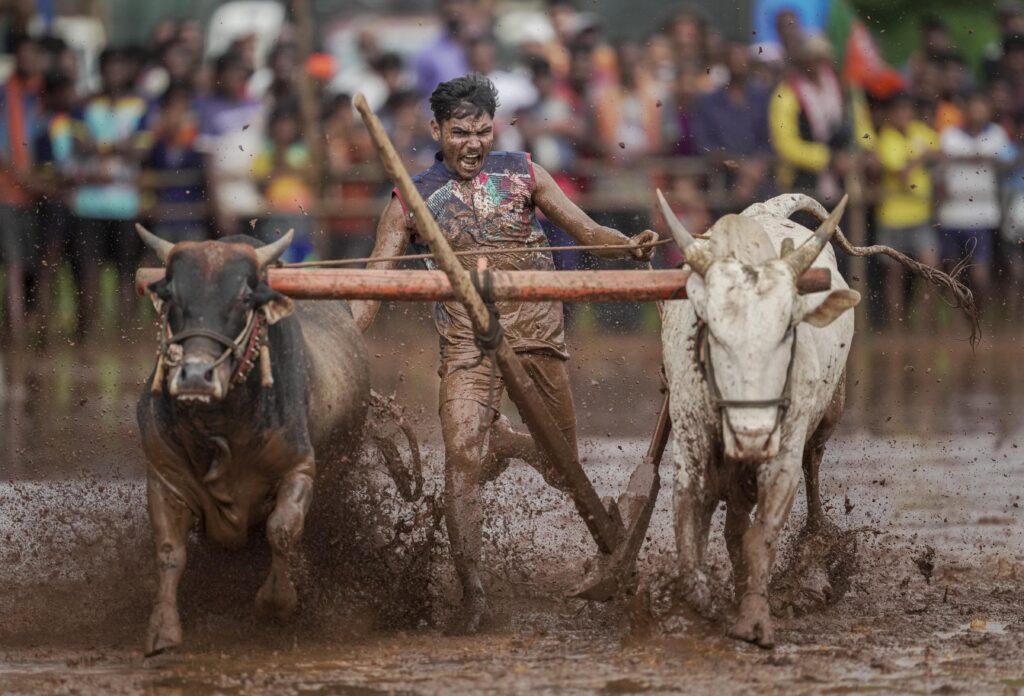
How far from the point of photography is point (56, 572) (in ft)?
23.4

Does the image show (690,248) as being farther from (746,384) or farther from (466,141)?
(466,141)

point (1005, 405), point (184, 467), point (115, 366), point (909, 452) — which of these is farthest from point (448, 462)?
point (115, 366)

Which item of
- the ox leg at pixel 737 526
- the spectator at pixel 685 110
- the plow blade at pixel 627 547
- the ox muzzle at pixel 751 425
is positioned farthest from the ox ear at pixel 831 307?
the spectator at pixel 685 110

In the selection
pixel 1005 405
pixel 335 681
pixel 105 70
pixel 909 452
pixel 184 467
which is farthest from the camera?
pixel 105 70

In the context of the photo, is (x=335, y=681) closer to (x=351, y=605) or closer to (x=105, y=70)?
(x=351, y=605)

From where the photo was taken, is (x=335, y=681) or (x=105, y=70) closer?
(x=335, y=681)

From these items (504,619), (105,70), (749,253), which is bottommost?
(504,619)

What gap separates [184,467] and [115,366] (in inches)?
293

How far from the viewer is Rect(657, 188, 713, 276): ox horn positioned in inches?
232

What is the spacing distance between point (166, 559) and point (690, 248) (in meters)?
1.99

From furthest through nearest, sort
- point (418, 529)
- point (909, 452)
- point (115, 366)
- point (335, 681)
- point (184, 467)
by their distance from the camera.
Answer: point (115, 366) < point (909, 452) < point (418, 529) < point (184, 467) < point (335, 681)

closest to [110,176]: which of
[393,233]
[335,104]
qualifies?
[335,104]

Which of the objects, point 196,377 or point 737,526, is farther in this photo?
point 737,526

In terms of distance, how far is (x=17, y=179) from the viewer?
14266 mm
